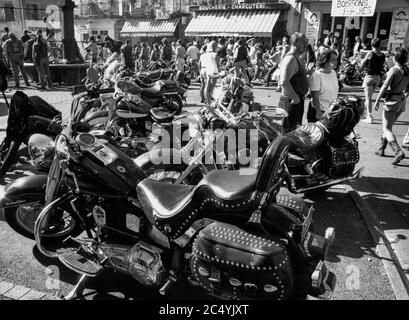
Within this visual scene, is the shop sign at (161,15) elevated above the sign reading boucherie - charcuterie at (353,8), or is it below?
above

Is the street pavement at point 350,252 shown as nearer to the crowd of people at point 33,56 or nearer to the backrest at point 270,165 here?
the backrest at point 270,165

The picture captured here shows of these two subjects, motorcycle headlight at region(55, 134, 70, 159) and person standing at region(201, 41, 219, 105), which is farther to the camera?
person standing at region(201, 41, 219, 105)

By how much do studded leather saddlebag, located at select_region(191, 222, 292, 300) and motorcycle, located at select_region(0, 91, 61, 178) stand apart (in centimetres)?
279

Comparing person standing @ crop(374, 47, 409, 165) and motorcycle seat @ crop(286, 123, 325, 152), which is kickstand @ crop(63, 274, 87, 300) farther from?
person standing @ crop(374, 47, 409, 165)

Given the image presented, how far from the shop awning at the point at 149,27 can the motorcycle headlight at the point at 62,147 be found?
28.3 metres

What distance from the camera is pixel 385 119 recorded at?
619 centimetres

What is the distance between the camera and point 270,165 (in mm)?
A: 2121

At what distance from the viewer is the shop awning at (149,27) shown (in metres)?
29.7

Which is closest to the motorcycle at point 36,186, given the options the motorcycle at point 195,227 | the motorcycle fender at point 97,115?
the motorcycle at point 195,227

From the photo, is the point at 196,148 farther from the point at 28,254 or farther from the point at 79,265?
the point at 28,254

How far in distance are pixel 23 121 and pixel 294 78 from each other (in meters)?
3.74

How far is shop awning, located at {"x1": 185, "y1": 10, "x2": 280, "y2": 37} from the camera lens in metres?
21.6

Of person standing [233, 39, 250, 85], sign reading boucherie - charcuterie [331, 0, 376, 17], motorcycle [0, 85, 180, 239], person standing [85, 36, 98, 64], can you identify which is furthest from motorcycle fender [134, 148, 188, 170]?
sign reading boucherie - charcuterie [331, 0, 376, 17]

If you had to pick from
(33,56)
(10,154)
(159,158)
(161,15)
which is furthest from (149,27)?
(159,158)
